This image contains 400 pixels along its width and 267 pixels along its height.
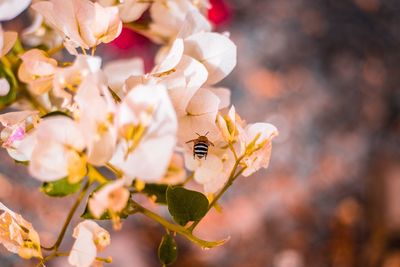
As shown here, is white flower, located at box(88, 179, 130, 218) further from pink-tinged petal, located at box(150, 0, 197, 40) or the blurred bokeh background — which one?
the blurred bokeh background

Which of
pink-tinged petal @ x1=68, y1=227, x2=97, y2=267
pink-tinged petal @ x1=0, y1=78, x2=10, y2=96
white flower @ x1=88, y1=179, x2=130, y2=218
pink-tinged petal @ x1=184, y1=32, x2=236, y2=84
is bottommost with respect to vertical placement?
pink-tinged petal @ x1=68, y1=227, x2=97, y2=267

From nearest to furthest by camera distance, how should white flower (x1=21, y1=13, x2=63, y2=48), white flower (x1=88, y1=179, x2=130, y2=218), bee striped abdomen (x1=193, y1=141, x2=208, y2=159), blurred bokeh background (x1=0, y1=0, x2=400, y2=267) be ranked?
white flower (x1=88, y1=179, x2=130, y2=218)
bee striped abdomen (x1=193, y1=141, x2=208, y2=159)
white flower (x1=21, y1=13, x2=63, y2=48)
blurred bokeh background (x1=0, y1=0, x2=400, y2=267)

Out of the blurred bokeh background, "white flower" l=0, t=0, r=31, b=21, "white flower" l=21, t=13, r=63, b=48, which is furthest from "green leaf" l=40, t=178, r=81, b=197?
the blurred bokeh background

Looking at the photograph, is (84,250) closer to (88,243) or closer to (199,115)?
(88,243)

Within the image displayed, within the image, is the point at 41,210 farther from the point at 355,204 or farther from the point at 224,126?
the point at 224,126

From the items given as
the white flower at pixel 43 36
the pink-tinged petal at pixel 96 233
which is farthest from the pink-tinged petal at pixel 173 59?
the white flower at pixel 43 36

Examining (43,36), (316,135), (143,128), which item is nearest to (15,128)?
(143,128)
